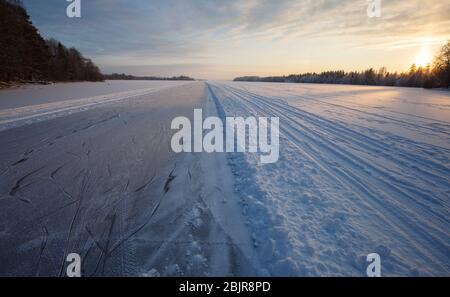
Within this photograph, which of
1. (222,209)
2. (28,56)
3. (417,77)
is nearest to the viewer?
(222,209)

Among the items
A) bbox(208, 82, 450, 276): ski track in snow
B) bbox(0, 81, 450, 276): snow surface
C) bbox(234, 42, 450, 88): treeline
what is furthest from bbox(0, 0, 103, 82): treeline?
bbox(234, 42, 450, 88): treeline

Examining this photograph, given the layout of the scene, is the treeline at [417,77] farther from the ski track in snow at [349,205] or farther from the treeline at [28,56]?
the treeline at [28,56]

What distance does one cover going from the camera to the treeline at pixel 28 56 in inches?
1118

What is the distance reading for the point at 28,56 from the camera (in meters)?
36.3

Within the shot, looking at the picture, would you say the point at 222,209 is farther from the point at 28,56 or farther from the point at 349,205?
the point at 28,56

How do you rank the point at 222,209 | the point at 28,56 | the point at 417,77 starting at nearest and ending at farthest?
the point at 222,209 → the point at 28,56 → the point at 417,77

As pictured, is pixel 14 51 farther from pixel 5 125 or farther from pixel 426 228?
pixel 426 228

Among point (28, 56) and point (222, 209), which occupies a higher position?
point (28, 56)

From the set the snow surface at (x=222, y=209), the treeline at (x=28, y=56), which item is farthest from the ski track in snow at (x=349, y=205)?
the treeline at (x=28, y=56)

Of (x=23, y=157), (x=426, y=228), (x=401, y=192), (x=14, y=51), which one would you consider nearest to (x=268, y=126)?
(x=401, y=192)

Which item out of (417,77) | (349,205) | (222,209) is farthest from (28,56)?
(417,77)

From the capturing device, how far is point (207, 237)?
2902 mm

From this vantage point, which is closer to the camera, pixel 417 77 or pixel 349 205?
pixel 349 205

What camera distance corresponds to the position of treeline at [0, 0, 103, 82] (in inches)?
1118
